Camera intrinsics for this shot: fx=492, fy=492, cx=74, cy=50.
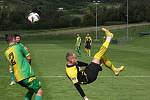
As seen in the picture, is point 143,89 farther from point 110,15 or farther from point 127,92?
point 110,15

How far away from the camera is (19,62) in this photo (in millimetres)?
13000

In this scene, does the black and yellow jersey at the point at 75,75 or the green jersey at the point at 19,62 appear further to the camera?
the black and yellow jersey at the point at 75,75

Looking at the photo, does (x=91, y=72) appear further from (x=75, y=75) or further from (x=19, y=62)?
(x=19, y=62)

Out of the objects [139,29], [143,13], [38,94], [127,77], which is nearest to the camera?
[38,94]

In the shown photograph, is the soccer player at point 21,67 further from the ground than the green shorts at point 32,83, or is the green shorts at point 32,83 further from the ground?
the soccer player at point 21,67

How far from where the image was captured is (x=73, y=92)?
61.9 ft

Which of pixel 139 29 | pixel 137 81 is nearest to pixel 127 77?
pixel 137 81

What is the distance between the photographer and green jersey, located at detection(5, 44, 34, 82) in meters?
13.0

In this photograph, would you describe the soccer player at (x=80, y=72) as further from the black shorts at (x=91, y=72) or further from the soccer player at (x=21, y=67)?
→ the soccer player at (x=21, y=67)

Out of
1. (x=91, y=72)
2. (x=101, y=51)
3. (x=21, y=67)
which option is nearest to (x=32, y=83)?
(x=21, y=67)

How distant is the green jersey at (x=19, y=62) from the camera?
13.0m

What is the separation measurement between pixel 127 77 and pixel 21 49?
1188cm

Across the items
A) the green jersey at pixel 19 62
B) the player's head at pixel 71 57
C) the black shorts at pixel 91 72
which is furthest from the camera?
the black shorts at pixel 91 72

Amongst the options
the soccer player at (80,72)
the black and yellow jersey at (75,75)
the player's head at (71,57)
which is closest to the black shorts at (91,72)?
the soccer player at (80,72)
